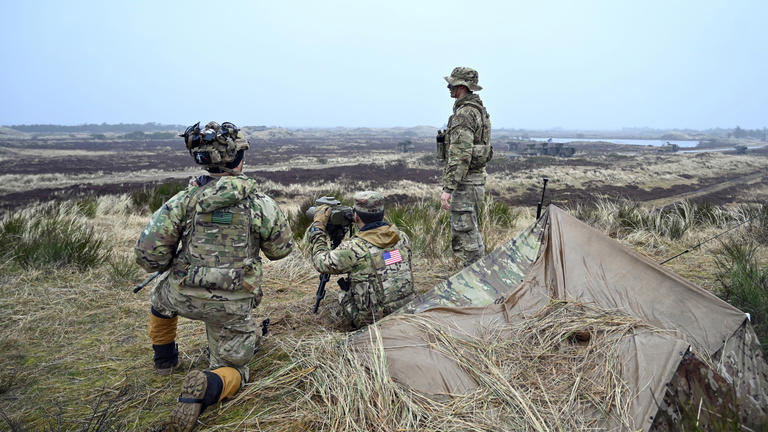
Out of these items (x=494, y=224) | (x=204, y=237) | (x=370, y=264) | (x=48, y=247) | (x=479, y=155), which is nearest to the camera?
(x=204, y=237)

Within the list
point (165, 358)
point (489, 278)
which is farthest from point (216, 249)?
point (489, 278)

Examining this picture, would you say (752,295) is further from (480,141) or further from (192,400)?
(192,400)

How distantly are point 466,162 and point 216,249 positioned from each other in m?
2.69

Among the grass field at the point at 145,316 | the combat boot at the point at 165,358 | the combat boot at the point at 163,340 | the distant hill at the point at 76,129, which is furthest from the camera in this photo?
the distant hill at the point at 76,129

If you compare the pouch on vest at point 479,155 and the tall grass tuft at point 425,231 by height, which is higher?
the pouch on vest at point 479,155

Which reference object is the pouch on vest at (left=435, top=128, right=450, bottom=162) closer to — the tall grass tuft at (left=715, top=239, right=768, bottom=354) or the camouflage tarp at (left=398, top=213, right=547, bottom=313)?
the camouflage tarp at (left=398, top=213, right=547, bottom=313)

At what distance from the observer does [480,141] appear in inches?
174

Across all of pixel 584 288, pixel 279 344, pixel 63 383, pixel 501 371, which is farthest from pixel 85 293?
pixel 584 288

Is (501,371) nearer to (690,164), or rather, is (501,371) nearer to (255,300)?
(255,300)

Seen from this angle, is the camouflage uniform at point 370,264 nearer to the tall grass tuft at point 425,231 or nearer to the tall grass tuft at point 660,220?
the tall grass tuft at point 425,231

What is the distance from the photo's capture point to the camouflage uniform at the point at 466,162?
4.22m

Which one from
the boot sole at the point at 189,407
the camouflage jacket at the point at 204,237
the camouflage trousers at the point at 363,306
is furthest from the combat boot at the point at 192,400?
the camouflage trousers at the point at 363,306

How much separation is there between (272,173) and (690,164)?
27841mm

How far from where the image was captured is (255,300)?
99.7 inches
